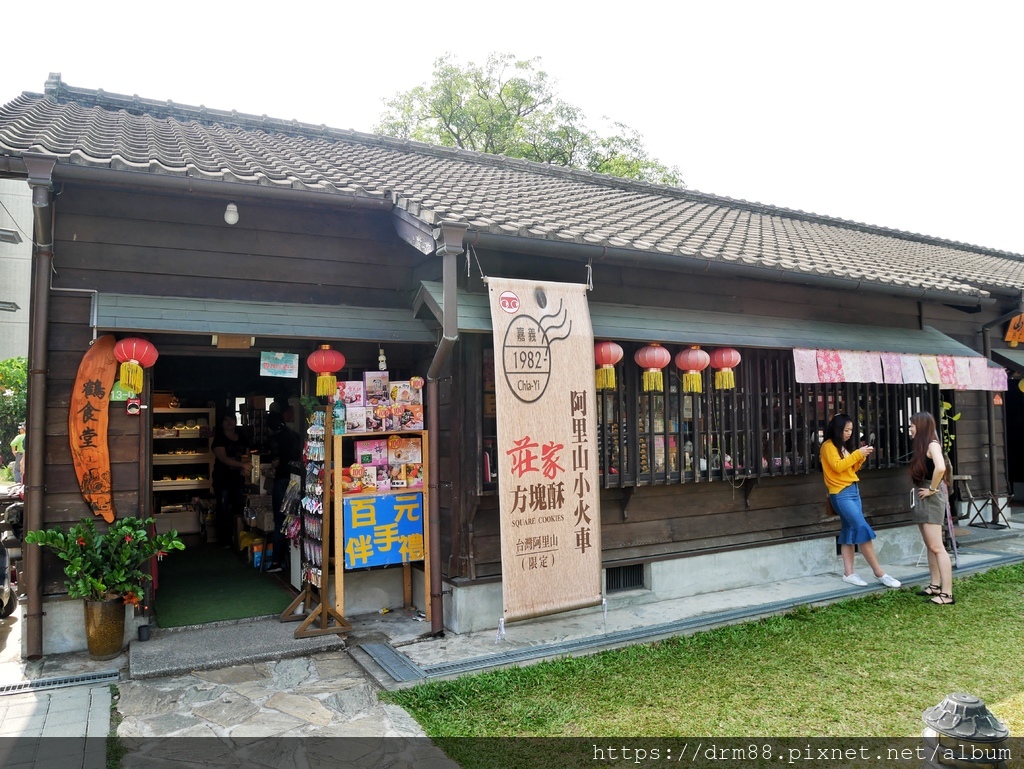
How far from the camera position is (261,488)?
9539 mm

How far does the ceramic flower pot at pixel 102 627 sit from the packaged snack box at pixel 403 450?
8.63ft

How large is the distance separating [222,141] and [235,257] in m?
2.89

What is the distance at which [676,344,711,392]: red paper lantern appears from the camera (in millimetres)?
7266

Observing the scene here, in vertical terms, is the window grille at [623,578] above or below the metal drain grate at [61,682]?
above

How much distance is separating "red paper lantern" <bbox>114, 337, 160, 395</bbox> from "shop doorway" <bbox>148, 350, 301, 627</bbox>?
277 centimetres

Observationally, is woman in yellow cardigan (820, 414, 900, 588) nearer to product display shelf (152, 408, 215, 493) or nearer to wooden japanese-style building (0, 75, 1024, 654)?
wooden japanese-style building (0, 75, 1024, 654)

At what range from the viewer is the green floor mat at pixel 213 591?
6871 millimetres

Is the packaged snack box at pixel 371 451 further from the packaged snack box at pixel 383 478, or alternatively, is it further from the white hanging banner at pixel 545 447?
the white hanging banner at pixel 545 447

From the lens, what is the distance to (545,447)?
20.2 ft

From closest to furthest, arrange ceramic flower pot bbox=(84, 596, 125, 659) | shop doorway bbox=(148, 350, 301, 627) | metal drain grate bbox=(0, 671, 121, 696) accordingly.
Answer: metal drain grate bbox=(0, 671, 121, 696) < ceramic flower pot bbox=(84, 596, 125, 659) < shop doorway bbox=(148, 350, 301, 627)

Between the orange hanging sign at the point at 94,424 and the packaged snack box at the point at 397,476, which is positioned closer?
the orange hanging sign at the point at 94,424

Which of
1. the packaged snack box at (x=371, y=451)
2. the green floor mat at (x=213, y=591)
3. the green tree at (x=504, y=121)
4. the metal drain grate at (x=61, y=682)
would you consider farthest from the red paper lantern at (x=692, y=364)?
the green tree at (x=504, y=121)

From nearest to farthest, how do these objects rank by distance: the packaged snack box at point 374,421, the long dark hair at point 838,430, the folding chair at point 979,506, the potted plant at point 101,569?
the potted plant at point 101,569 < the packaged snack box at point 374,421 < the long dark hair at point 838,430 < the folding chair at point 979,506

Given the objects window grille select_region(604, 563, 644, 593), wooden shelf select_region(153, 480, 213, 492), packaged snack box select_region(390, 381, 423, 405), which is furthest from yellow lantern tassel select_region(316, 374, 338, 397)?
wooden shelf select_region(153, 480, 213, 492)
